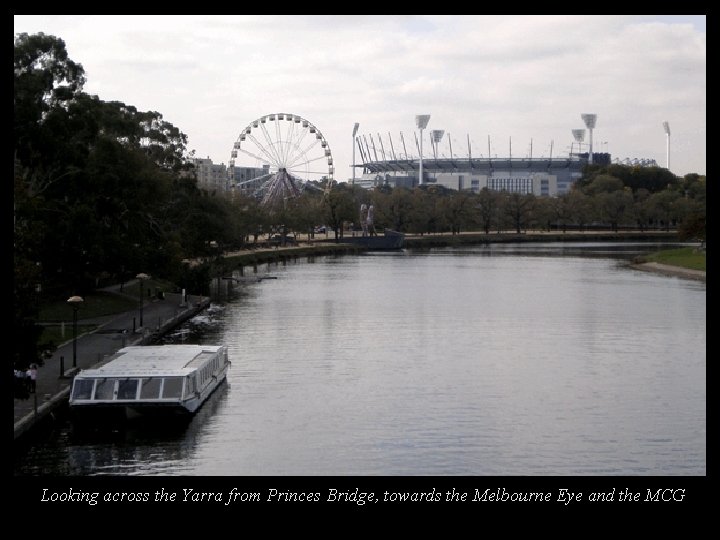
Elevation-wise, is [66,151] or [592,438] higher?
[66,151]

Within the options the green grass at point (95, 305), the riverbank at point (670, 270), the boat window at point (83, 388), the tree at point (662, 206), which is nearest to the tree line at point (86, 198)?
the green grass at point (95, 305)

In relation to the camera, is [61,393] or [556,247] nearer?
[61,393]

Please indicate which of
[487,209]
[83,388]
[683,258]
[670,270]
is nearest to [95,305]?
[83,388]

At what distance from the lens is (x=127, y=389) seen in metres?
28.1

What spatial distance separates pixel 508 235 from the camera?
160000mm

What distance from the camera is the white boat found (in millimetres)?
27594

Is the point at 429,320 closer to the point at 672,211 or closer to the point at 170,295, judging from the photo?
the point at 170,295

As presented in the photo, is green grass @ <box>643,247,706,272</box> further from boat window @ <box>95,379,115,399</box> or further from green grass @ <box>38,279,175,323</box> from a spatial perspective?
boat window @ <box>95,379,115,399</box>

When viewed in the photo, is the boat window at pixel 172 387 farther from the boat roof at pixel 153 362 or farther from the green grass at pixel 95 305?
the green grass at pixel 95 305

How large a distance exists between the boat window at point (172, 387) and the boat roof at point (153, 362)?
202mm

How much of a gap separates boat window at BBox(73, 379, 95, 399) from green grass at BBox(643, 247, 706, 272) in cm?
6568

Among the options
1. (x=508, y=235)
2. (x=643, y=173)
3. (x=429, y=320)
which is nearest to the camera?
(x=429, y=320)
